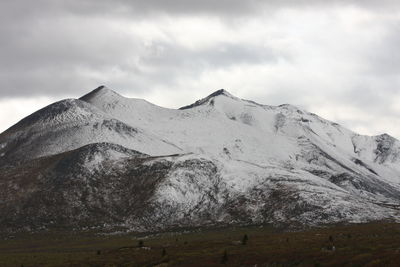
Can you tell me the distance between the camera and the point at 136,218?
19825 cm

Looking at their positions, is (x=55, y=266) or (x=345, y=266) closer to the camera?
(x=345, y=266)

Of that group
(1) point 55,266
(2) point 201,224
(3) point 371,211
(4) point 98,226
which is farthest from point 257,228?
(1) point 55,266

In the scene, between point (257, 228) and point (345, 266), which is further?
point (257, 228)

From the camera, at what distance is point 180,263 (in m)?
82.8

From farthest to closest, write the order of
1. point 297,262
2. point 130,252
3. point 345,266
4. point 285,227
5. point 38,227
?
1. point 38,227
2. point 285,227
3. point 130,252
4. point 297,262
5. point 345,266

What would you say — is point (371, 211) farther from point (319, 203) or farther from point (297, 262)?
point (297, 262)

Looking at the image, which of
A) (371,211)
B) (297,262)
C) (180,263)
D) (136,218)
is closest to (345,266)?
(297,262)

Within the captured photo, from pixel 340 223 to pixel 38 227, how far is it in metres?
98.0

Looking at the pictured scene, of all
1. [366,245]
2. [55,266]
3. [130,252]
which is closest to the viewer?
[366,245]

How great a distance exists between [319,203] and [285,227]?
2649cm

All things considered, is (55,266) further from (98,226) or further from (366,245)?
(98,226)

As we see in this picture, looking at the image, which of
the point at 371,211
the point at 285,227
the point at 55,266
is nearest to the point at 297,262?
the point at 55,266

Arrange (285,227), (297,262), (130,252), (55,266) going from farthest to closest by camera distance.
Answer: (285,227) → (130,252) → (55,266) → (297,262)

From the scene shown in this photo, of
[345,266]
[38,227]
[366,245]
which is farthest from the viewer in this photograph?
[38,227]
